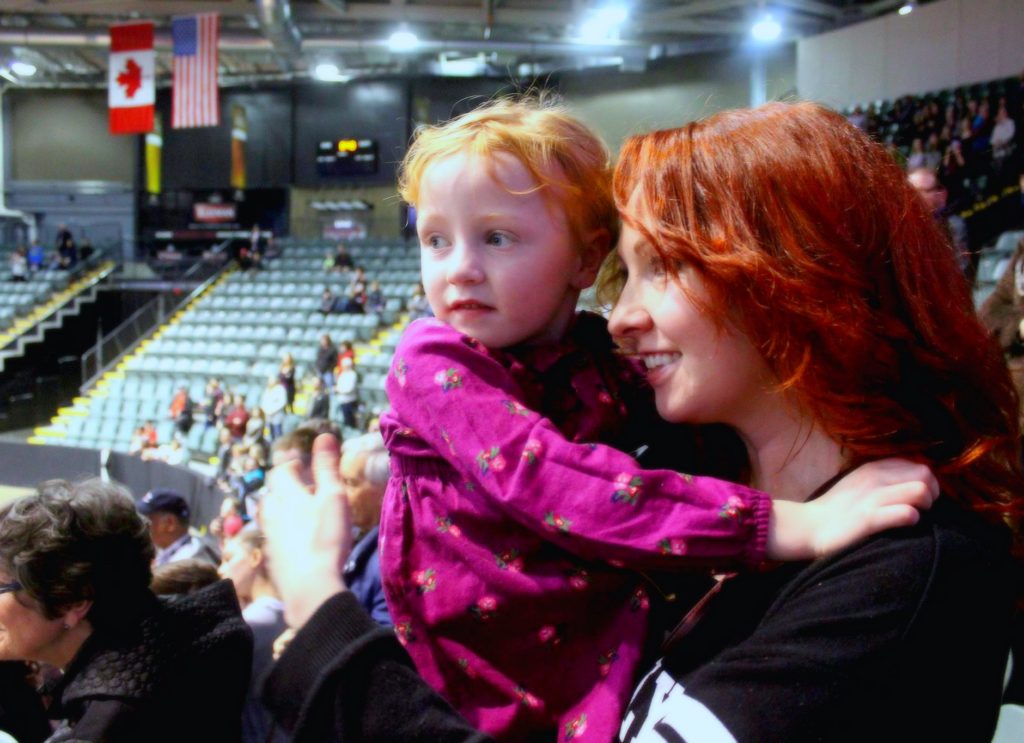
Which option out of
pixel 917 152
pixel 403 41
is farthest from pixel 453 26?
pixel 917 152

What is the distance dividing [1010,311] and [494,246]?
1.60 meters

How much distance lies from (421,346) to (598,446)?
25 cm

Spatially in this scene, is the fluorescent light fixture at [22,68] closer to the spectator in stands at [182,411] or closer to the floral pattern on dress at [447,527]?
the spectator in stands at [182,411]

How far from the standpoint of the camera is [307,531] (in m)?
0.92

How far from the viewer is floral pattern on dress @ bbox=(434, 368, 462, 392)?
0.97m

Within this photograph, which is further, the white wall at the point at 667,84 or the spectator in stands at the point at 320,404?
the white wall at the point at 667,84

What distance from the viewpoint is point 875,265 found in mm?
862

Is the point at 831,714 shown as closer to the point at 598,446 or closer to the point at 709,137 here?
the point at 598,446

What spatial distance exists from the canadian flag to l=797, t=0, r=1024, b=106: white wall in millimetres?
8589

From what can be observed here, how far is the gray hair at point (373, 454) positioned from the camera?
203 cm

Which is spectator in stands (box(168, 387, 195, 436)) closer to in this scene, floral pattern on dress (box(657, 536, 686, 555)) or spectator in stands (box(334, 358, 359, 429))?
spectator in stands (box(334, 358, 359, 429))

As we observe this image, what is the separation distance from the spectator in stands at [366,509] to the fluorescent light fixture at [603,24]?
11.5m

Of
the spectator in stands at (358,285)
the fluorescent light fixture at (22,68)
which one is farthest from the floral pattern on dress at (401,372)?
the fluorescent light fixture at (22,68)

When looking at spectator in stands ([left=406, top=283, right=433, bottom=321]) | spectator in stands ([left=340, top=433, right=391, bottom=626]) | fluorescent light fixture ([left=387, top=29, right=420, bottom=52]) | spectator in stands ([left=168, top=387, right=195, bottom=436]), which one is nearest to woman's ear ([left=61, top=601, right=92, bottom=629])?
spectator in stands ([left=340, top=433, right=391, bottom=626])
